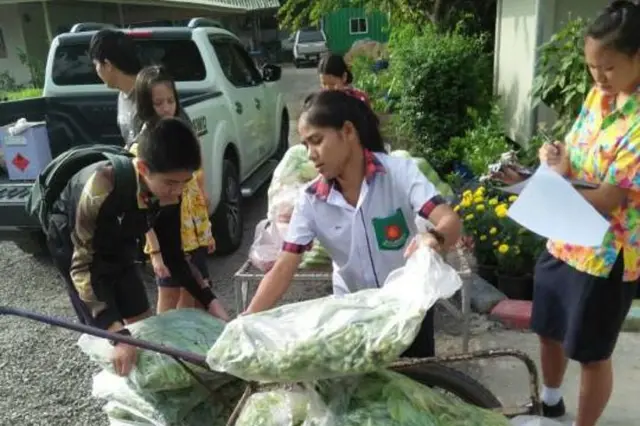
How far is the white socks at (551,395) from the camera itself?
9.07 ft

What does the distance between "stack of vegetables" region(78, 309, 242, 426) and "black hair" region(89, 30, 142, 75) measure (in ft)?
5.39

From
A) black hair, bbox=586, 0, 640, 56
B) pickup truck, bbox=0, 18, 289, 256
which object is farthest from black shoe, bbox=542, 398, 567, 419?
pickup truck, bbox=0, 18, 289, 256

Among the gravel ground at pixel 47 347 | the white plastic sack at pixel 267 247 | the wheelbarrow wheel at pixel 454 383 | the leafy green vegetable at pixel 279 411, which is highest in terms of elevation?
the leafy green vegetable at pixel 279 411

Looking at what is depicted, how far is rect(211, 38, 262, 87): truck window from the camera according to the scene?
6059 millimetres

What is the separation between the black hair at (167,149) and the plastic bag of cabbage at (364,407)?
2.68 ft

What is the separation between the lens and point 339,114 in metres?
1.97

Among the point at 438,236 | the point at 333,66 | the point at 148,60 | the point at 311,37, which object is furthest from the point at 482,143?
the point at 311,37

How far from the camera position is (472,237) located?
13.8 feet

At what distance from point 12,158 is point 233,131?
1786 millimetres

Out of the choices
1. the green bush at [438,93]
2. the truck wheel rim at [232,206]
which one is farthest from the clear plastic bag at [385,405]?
the green bush at [438,93]

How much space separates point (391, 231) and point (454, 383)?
0.54m

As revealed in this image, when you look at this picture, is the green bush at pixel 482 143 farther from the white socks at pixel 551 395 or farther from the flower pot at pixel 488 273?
the white socks at pixel 551 395

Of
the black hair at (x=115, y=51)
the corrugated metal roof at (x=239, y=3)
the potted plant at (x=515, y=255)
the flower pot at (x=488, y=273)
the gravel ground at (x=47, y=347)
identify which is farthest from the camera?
the corrugated metal roof at (x=239, y=3)

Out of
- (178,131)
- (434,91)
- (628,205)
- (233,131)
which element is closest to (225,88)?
(233,131)
